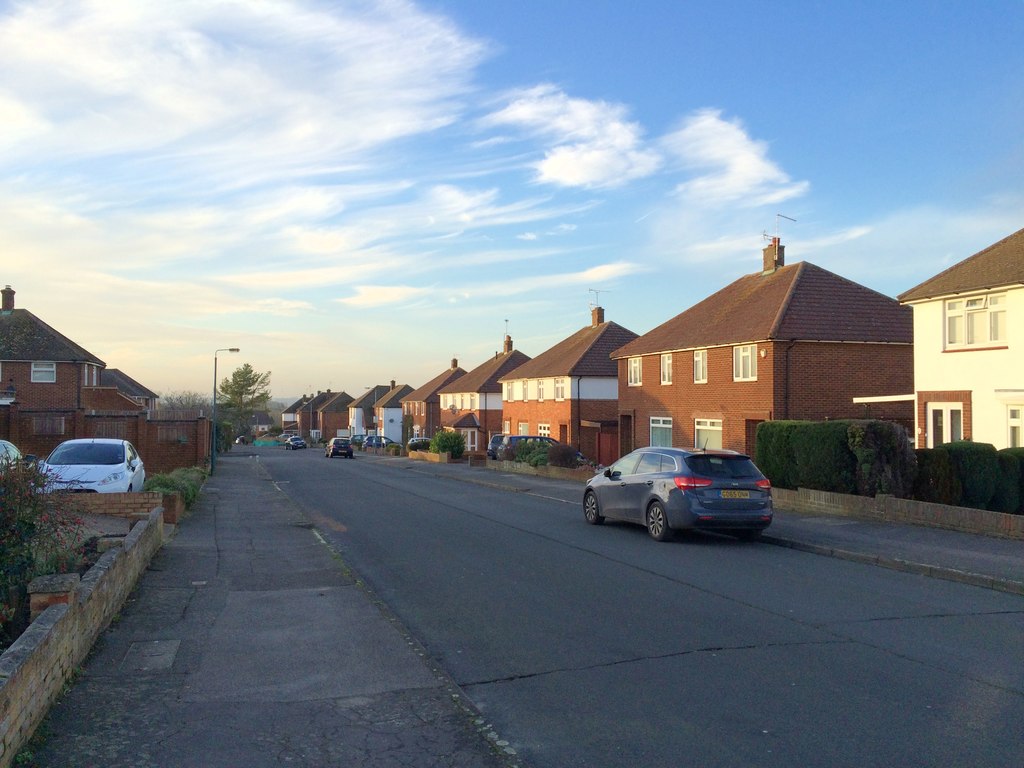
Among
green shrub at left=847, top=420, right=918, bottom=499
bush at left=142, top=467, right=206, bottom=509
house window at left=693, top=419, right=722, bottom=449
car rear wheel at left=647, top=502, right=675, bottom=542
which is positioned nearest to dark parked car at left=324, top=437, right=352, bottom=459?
house window at left=693, top=419, right=722, bottom=449

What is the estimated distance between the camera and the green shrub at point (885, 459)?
16812 mm

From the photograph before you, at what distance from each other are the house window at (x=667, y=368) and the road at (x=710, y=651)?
2029cm

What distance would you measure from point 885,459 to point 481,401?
51.6 m

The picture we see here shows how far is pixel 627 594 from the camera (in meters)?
9.78

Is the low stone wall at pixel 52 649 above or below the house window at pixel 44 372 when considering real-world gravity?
below

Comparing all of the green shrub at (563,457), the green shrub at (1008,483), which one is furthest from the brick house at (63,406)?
the green shrub at (1008,483)

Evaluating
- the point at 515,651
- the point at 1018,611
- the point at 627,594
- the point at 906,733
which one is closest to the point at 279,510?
the point at 627,594

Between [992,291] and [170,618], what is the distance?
18.8 metres

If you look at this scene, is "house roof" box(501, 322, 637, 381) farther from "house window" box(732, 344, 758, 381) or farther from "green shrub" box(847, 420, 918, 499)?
"green shrub" box(847, 420, 918, 499)

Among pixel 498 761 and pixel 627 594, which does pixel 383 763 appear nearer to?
pixel 498 761

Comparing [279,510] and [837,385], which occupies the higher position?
[837,385]

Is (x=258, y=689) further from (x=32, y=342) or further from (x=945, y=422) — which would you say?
(x=32, y=342)

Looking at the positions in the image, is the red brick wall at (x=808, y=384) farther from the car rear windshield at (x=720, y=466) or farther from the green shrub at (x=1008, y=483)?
the car rear windshield at (x=720, y=466)

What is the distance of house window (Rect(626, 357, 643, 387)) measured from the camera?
37125 mm
